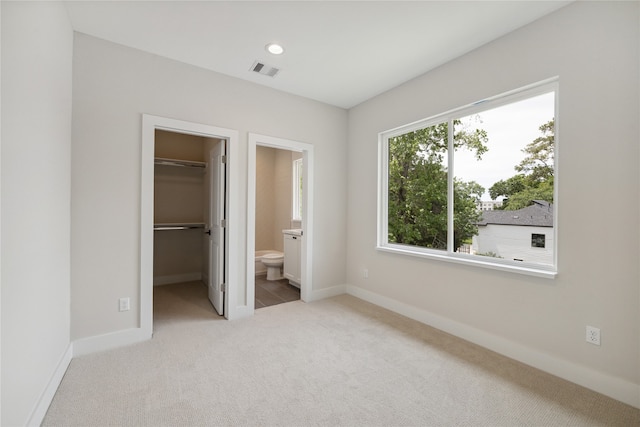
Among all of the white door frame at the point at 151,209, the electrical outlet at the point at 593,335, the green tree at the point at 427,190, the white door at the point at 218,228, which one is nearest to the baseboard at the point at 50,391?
the white door frame at the point at 151,209

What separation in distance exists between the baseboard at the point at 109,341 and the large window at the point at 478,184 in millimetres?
2752

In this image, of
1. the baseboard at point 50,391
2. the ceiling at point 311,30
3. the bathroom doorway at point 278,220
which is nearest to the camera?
the baseboard at point 50,391

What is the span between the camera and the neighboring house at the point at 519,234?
2.23 meters

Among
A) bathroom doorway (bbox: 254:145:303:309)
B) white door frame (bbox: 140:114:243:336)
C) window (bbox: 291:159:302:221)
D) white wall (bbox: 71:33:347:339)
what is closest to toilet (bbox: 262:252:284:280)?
bathroom doorway (bbox: 254:145:303:309)

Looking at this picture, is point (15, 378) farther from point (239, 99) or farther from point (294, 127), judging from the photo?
point (294, 127)

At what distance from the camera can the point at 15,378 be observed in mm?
1324

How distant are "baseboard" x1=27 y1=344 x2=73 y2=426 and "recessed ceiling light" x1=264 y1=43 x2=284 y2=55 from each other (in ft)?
9.68

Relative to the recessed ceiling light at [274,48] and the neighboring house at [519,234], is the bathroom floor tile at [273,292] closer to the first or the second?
the neighboring house at [519,234]

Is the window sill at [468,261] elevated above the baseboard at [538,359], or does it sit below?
above

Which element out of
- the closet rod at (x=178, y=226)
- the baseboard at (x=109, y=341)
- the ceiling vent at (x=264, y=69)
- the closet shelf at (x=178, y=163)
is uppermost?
the ceiling vent at (x=264, y=69)

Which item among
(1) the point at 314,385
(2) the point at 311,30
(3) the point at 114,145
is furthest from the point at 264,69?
(1) the point at 314,385

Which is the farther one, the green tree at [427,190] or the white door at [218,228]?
the white door at [218,228]

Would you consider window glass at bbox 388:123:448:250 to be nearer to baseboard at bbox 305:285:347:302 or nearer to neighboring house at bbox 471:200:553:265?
neighboring house at bbox 471:200:553:265

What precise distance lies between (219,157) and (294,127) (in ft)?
3.28
